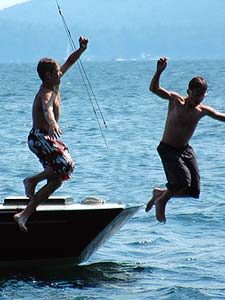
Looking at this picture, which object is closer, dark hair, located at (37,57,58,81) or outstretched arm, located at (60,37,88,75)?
dark hair, located at (37,57,58,81)

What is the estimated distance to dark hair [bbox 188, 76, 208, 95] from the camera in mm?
14328

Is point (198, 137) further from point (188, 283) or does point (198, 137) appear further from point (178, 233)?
point (188, 283)

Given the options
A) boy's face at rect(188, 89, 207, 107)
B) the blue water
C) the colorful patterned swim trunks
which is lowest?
the blue water

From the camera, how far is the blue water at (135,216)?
17766 millimetres

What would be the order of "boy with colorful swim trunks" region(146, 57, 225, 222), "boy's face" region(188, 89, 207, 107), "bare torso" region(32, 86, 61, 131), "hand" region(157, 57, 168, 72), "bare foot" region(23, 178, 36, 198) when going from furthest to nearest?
"bare foot" region(23, 178, 36, 198)
"bare torso" region(32, 86, 61, 131)
"boy with colorful swim trunks" region(146, 57, 225, 222)
"boy's face" region(188, 89, 207, 107)
"hand" region(157, 57, 168, 72)

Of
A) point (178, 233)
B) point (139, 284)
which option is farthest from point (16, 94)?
point (139, 284)

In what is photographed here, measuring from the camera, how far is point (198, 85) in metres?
14.4

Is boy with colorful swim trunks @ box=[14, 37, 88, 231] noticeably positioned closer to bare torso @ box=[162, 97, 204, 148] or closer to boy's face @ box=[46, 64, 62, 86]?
boy's face @ box=[46, 64, 62, 86]

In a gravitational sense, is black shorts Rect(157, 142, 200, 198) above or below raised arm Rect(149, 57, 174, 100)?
below

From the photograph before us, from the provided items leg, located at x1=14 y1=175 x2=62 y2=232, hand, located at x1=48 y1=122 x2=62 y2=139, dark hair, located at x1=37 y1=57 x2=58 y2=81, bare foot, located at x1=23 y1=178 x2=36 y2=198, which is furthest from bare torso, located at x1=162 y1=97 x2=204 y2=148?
bare foot, located at x1=23 y1=178 x2=36 y2=198

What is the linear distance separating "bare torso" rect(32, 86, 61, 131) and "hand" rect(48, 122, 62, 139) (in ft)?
0.40

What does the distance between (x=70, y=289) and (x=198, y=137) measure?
27219 millimetres

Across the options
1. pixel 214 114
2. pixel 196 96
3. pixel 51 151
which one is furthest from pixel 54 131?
pixel 214 114

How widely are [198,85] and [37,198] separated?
115 inches
